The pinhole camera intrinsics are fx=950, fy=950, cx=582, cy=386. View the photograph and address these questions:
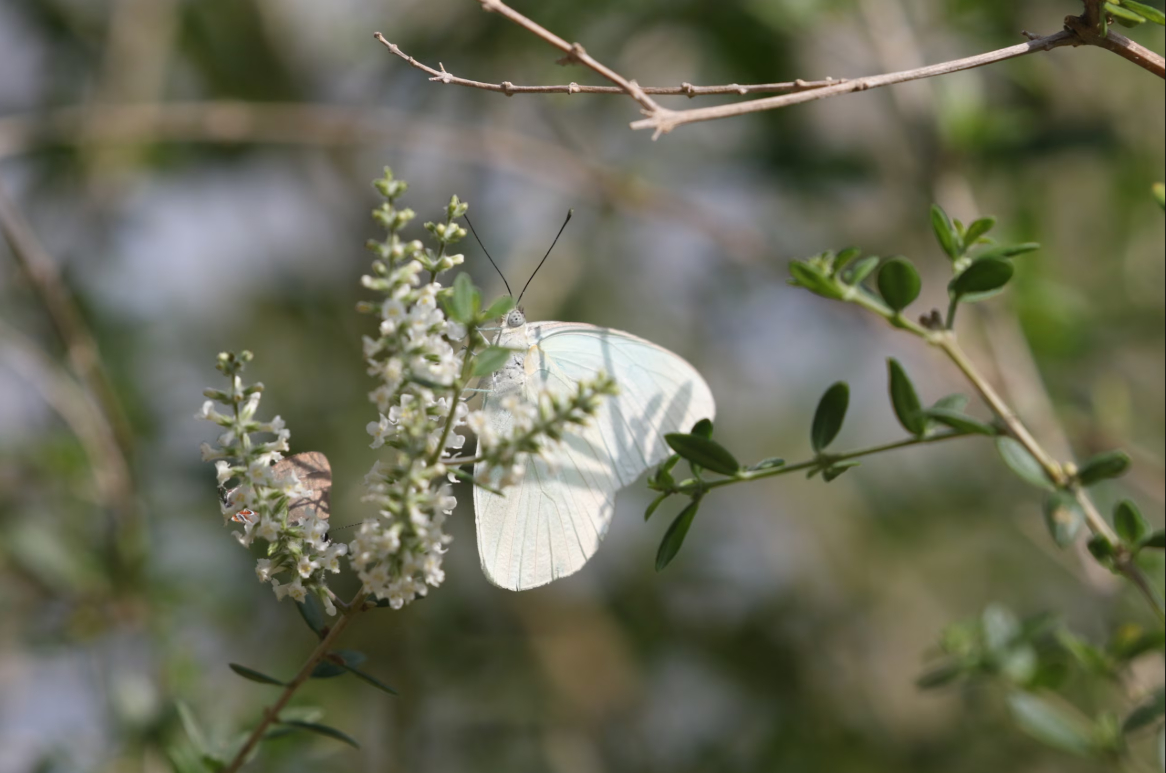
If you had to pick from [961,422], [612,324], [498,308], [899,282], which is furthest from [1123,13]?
[612,324]

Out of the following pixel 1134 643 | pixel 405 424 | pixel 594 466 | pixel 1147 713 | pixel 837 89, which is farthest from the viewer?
pixel 594 466

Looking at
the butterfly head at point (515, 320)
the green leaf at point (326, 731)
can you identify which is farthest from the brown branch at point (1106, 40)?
the green leaf at point (326, 731)

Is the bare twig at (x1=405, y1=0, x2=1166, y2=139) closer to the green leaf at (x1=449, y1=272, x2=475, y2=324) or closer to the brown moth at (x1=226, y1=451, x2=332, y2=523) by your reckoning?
the green leaf at (x1=449, y1=272, x2=475, y2=324)

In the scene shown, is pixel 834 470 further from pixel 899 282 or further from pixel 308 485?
pixel 308 485

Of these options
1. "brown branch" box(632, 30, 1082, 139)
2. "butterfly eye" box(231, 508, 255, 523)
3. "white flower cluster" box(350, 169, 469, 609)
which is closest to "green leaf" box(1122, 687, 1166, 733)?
"brown branch" box(632, 30, 1082, 139)

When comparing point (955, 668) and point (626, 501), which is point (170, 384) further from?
point (955, 668)

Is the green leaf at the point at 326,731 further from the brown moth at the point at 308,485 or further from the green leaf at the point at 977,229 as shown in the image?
the green leaf at the point at 977,229
